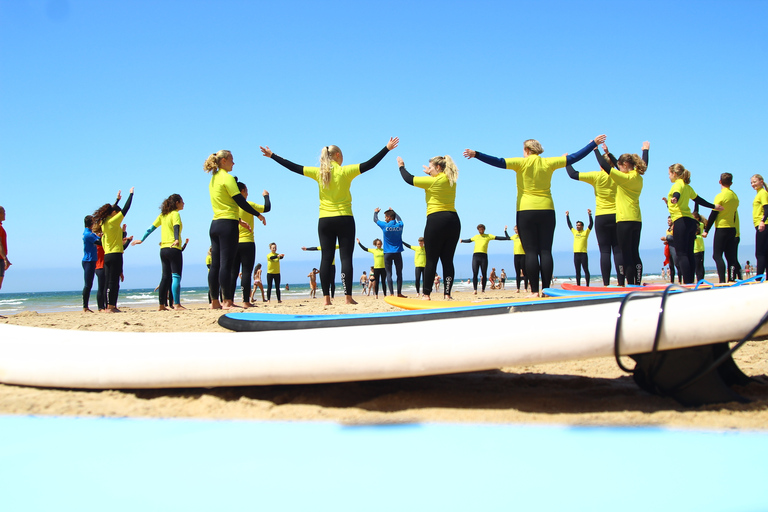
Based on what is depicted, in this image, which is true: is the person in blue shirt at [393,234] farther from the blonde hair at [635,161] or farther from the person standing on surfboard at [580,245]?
the person standing on surfboard at [580,245]

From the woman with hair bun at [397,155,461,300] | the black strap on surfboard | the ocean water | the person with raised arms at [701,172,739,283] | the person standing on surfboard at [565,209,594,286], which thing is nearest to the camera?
the black strap on surfboard

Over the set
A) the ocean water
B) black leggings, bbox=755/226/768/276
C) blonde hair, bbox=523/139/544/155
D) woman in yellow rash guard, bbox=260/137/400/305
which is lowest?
the ocean water

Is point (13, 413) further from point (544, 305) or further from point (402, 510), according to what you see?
point (544, 305)

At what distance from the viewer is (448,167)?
636 cm

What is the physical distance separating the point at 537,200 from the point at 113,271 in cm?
598

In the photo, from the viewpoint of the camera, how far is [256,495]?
152 cm

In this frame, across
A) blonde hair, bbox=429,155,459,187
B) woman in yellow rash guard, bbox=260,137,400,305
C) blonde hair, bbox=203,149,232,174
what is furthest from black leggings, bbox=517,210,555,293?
blonde hair, bbox=203,149,232,174

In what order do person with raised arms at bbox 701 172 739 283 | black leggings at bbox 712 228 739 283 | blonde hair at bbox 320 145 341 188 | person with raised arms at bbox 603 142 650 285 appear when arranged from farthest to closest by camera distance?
1. black leggings at bbox 712 228 739 283
2. person with raised arms at bbox 701 172 739 283
3. person with raised arms at bbox 603 142 650 285
4. blonde hair at bbox 320 145 341 188

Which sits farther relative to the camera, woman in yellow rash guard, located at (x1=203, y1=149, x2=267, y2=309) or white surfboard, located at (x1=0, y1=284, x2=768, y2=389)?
woman in yellow rash guard, located at (x1=203, y1=149, x2=267, y2=309)

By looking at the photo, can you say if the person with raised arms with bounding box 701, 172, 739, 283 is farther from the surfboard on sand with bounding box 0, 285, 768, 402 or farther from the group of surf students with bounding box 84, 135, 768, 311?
the surfboard on sand with bounding box 0, 285, 768, 402

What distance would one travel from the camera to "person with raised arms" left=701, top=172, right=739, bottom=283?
26.0 ft

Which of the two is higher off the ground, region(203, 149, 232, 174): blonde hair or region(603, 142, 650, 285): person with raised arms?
region(203, 149, 232, 174): blonde hair

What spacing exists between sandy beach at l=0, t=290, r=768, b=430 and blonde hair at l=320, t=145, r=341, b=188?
12.1 feet

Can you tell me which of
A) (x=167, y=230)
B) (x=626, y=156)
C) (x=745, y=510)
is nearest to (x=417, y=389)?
(x=745, y=510)
